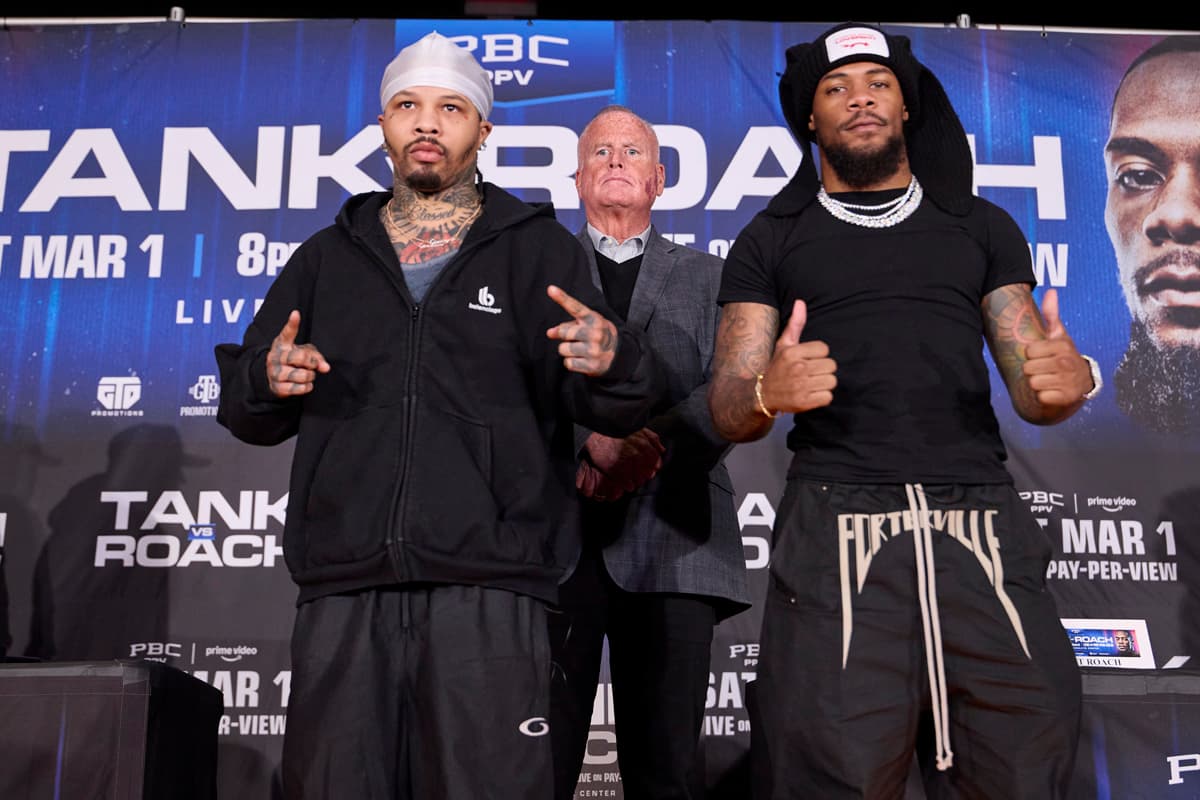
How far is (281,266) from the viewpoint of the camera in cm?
407

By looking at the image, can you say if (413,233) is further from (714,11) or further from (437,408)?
(714,11)

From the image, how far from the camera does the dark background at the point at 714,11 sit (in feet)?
15.6

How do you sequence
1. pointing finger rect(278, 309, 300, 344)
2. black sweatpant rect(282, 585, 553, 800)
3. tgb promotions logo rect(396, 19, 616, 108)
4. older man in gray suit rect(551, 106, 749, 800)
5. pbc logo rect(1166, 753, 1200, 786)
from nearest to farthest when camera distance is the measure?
black sweatpant rect(282, 585, 553, 800), pointing finger rect(278, 309, 300, 344), older man in gray suit rect(551, 106, 749, 800), pbc logo rect(1166, 753, 1200, 786), tgb promotions logo rect(396, 19, 616, 108)

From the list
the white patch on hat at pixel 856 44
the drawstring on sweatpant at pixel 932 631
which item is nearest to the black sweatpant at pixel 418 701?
the drawstring on sweatpant at pixel 932 631

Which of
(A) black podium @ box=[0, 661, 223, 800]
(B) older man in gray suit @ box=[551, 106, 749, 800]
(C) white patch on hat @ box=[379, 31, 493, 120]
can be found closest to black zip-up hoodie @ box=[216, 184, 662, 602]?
(C) white patch on hat @ box=[379, 31, 493, 120]

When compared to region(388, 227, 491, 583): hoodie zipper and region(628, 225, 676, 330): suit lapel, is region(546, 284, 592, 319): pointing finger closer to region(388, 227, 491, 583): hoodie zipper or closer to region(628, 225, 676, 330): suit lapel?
region(388, 227, 491, 583): hoodie zipper

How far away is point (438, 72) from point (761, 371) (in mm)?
812

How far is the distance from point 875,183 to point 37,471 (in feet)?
9.10

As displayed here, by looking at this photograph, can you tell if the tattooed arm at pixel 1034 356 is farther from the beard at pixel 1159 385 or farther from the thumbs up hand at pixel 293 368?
the beard at pixel 1159 385

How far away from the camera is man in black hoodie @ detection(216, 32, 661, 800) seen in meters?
1.92

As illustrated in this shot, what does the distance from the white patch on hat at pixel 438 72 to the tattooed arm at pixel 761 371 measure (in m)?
0.63

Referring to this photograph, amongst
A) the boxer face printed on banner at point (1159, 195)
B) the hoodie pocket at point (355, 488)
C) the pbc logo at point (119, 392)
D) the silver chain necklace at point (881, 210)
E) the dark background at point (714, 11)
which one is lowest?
the hoodie pocket at point (355, 488)

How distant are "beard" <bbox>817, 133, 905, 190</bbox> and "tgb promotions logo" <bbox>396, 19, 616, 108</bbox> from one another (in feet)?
6.54

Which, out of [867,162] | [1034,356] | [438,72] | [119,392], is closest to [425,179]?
[438,72]
